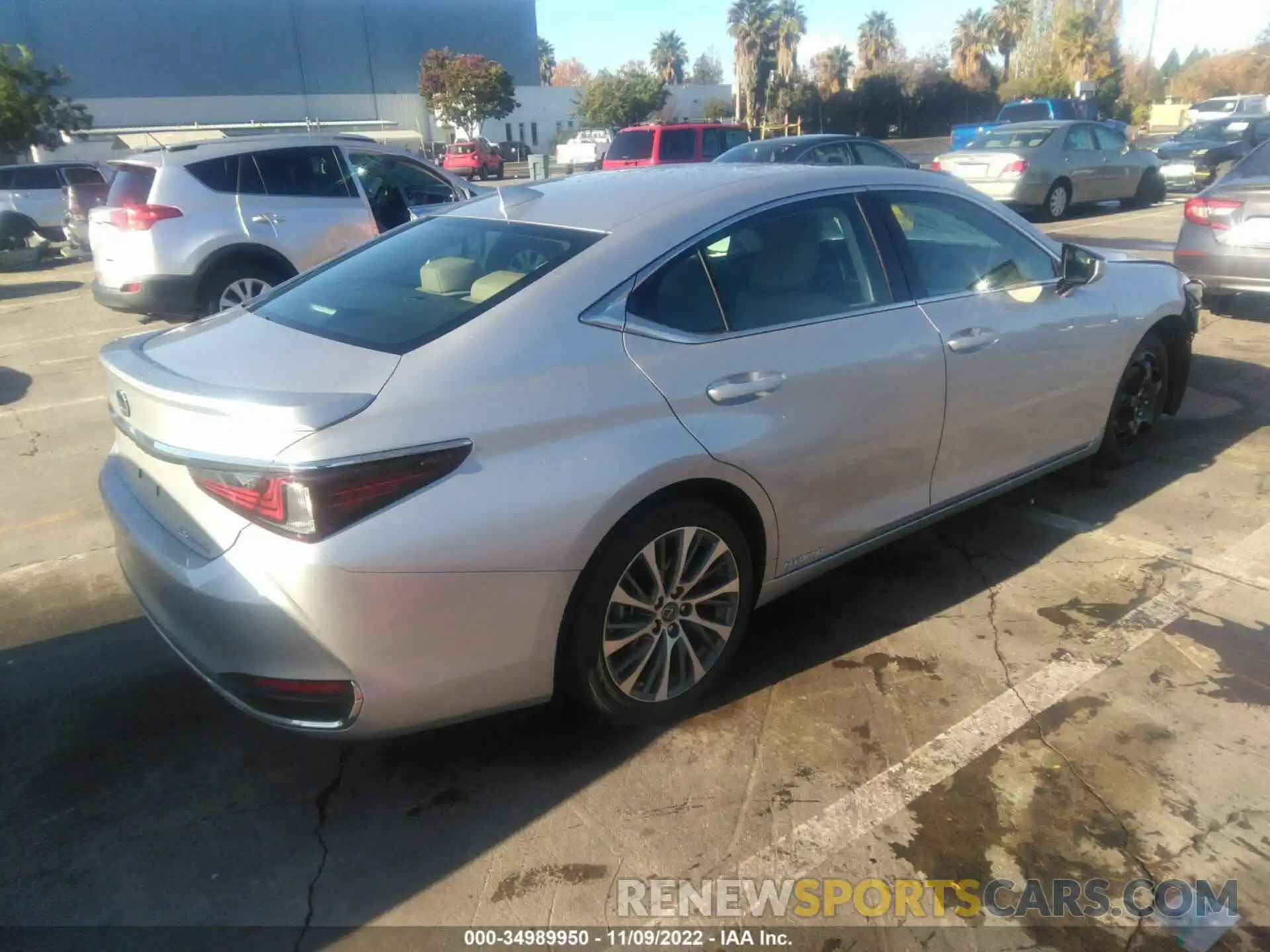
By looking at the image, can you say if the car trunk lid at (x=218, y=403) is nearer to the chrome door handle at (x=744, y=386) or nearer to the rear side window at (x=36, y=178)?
the chrome door handle at (x=744, y=386)

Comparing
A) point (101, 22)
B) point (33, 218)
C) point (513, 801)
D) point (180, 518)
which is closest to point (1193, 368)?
point (513, 801)

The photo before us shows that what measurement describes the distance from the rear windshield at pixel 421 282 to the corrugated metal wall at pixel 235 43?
60.4 metres

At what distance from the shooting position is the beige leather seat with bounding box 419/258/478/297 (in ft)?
9.76

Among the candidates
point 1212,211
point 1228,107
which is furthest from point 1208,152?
point 1212,211

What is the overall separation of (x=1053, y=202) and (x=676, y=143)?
6523 millimetres

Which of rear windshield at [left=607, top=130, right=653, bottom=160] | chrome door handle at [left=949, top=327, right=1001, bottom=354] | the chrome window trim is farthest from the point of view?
rear windshield at [left=607, top=130, right=653, bottom=160]

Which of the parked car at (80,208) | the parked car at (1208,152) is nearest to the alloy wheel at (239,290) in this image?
the parked car at (80,208)

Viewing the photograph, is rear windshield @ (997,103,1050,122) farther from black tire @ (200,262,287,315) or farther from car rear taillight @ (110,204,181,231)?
car rear taillight @ (110,204,181,231)

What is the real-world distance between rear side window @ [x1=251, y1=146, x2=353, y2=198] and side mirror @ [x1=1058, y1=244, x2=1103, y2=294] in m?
6.46

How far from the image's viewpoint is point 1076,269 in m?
4.19

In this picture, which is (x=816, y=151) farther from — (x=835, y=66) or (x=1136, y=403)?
(x=835, y=66)

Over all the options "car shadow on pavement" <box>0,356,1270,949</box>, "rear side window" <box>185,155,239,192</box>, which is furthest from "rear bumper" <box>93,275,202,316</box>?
"car shadow on pavement" <box>0,356,1270,949</box>

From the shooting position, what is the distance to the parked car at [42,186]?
17938 millimetres
